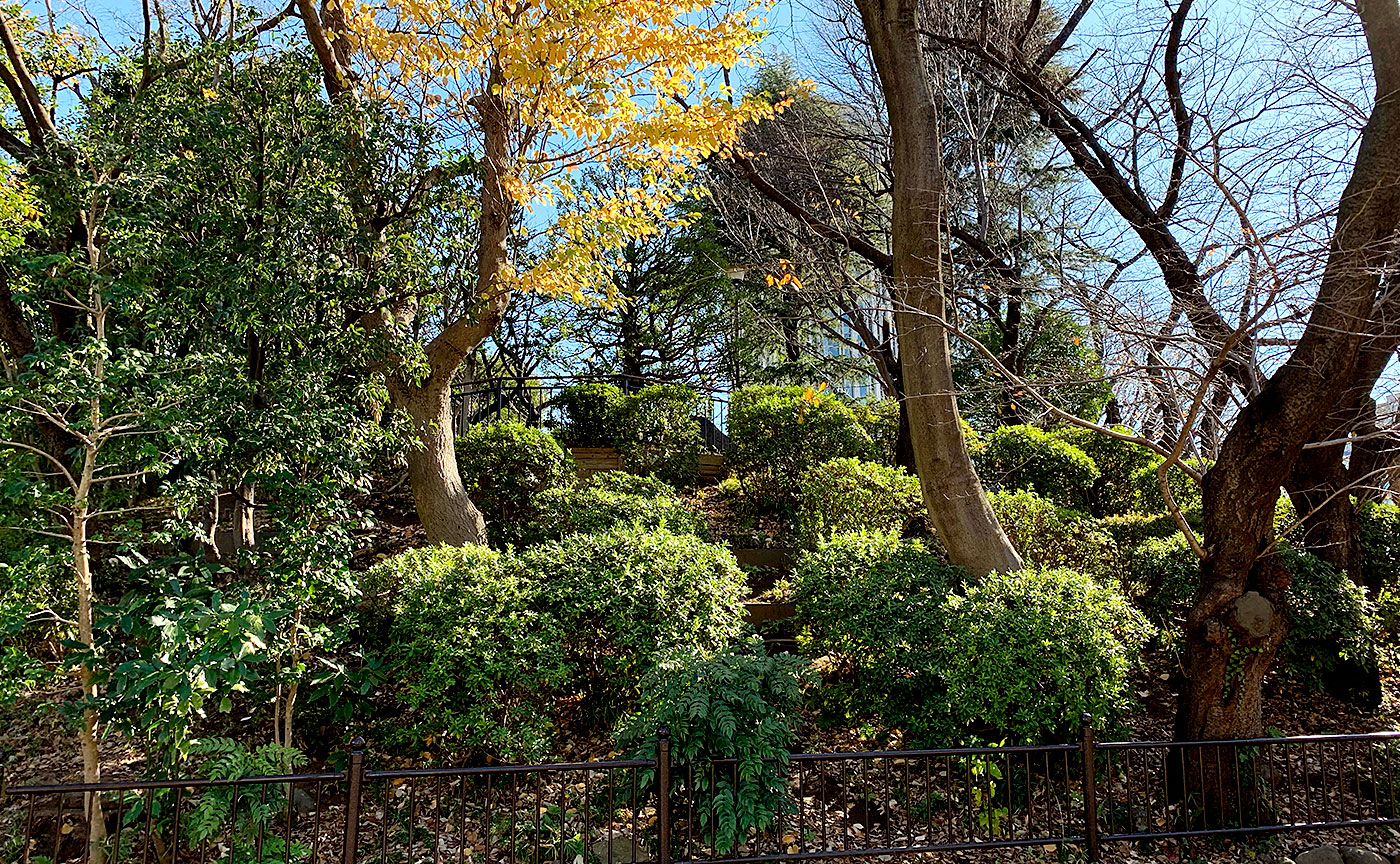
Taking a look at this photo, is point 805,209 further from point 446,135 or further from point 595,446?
point 446,135

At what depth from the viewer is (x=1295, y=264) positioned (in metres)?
4.34

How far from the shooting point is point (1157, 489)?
29.9 ft

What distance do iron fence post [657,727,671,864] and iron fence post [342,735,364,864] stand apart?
1.44 metres

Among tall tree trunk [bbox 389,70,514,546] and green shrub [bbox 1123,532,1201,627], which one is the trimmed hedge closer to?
tall tree trunk [bbox 389,70,514,546]

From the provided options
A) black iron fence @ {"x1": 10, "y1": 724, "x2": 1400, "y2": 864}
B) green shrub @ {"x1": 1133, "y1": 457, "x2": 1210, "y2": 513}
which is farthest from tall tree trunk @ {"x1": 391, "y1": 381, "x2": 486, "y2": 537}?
green shrub @ {"x1": 1133, "y1": 457, "x2": 1210, "y2": 513}

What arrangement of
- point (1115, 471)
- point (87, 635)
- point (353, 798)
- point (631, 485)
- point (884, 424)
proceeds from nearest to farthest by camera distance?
point (353, 798) → point (87, 635) → point (631, 485) → point (1115, 471) → point (884, 424)

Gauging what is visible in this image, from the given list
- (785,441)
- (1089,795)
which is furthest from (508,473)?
(1089,795)

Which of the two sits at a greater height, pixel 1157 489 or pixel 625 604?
pixel 1157 489

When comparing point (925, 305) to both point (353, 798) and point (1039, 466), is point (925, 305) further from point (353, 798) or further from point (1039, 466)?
point (353, 798)

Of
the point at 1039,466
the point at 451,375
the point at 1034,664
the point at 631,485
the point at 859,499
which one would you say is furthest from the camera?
the point at 1039,466

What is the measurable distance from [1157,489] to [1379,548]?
221 centimetres

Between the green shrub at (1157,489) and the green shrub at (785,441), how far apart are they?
125 inches

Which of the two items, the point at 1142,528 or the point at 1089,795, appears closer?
the point at 1089,795

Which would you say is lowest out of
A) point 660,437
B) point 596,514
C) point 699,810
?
point 699,810
